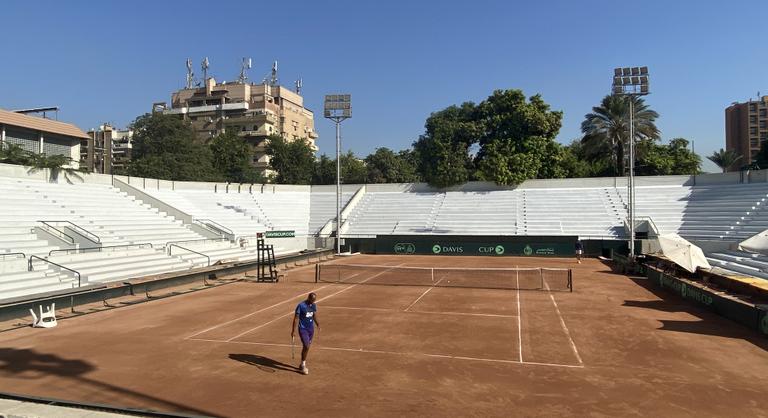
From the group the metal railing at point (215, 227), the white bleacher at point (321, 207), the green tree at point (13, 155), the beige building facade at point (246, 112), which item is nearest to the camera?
the green tree at point (13, 155)

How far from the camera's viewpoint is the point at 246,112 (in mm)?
105312

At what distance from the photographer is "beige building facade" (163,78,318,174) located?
101 metres

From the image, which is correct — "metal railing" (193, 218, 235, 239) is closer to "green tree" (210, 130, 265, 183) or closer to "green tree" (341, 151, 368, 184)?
"green tree" (210, 130, 265, 183)

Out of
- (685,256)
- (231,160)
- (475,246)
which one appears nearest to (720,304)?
(685,256)

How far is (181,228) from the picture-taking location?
1410 inches

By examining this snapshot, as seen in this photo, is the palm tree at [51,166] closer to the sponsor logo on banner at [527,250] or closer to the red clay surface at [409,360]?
the red clay surface at [409,360]

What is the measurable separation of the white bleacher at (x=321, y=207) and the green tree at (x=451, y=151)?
9922mm

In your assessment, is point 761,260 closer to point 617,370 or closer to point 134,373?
point 617,370

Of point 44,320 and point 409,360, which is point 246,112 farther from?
point 409,360

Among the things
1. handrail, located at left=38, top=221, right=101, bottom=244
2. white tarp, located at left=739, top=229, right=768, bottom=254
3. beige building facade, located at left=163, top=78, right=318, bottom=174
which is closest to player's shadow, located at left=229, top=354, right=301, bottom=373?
white tarp, located at left=739, top=229, right=768, bottom=254

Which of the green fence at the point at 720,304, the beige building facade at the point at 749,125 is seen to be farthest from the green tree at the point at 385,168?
the beige building facade at the point at 749,125

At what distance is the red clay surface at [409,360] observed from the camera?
30.0ft

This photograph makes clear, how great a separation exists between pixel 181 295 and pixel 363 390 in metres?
15.0

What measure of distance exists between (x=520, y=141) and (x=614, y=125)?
31.3ft
